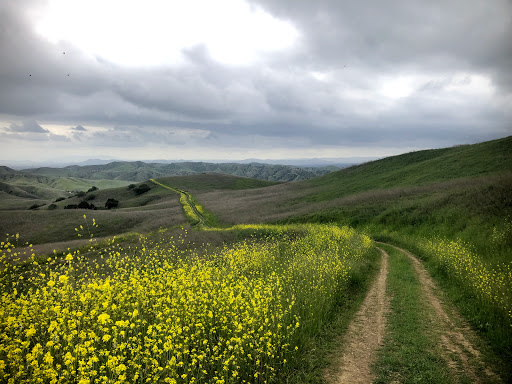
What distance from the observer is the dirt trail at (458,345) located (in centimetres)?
717

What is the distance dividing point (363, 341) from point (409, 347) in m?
1.41

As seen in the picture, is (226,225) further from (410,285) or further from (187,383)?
(187,383)

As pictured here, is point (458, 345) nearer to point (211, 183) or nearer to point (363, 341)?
point (363, 341)

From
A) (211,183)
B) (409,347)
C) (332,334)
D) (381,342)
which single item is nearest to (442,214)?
(409,347)

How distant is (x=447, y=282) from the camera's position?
1453cm

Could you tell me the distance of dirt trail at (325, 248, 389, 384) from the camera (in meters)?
7.38

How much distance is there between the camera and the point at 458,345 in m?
8.59

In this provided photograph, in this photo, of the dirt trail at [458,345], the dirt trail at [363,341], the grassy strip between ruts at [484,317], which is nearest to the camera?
the dirt trail at [458,345]

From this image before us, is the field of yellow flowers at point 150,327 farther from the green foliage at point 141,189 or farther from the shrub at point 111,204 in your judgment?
the green foliage at point 141,189

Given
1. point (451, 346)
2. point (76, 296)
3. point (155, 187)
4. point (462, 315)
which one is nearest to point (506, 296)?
point (462, 315)

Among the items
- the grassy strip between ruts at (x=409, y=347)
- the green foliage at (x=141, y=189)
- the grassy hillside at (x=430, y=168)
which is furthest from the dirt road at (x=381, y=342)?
the green foliage at (x=141, y=189)

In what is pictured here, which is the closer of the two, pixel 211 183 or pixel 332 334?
pixel 332 334

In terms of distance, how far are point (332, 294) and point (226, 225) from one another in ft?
107

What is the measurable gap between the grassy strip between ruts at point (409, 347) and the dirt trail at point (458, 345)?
10.9 inches
